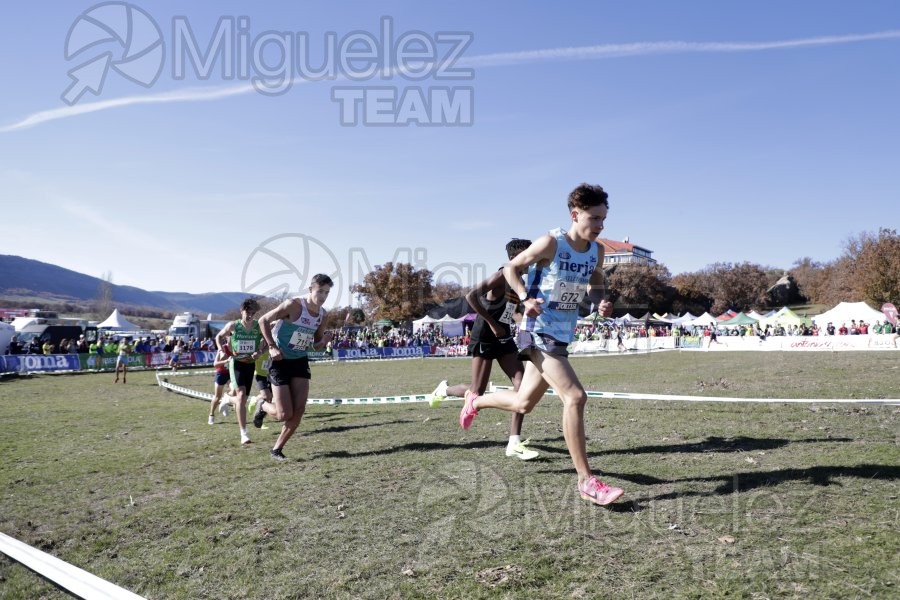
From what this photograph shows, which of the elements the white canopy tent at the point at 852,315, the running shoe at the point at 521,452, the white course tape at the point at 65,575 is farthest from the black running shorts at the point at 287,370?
the white canopy tent at the point at 852,315

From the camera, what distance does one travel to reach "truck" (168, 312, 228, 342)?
51094 mm

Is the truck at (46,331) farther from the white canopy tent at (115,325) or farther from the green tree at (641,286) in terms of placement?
the green tree at (641,286)

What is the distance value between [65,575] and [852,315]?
55.8 m

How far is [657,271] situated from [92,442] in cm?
9263

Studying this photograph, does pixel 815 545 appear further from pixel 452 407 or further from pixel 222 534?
pixel 452 407

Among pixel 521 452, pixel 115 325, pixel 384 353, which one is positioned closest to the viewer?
pixel 521 452

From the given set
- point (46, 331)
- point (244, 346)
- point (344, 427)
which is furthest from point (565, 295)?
point (46, 331)

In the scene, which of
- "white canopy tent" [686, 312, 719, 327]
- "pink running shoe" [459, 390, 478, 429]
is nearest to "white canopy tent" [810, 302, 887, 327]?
"white canopy tent" [686, 312, 719, 327]

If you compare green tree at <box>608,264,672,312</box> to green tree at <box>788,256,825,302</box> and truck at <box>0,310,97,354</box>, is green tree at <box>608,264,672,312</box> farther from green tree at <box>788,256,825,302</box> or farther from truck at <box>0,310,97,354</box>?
truck at <box>0,310,97,354</box>

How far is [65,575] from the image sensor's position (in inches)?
140

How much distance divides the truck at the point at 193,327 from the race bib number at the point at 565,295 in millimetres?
49520

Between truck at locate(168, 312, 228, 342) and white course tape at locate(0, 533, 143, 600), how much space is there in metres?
48.9

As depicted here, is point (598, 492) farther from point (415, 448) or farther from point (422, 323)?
point (422, 323)

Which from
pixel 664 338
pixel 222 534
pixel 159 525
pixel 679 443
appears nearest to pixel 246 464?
pixel 159 525
